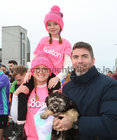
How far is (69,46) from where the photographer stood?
8.85ft

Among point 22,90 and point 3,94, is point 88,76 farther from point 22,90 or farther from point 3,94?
point 3,94

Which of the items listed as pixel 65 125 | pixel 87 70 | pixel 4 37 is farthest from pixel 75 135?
pixel 4 37

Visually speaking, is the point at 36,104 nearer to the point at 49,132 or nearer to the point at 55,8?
the point at 49,132

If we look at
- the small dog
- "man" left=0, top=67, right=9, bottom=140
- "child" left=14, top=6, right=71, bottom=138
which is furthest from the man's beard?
"man" left=0, top=67, right=9, bottom=140

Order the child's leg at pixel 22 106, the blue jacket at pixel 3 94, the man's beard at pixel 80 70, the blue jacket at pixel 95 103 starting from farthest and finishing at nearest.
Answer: the blue jacket at pixel 3 94 → the child's leg at pixel 22 106 → the man's beard at pixel 80 70 → the blue jacket at pixel 95 103

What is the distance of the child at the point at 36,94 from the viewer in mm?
2061

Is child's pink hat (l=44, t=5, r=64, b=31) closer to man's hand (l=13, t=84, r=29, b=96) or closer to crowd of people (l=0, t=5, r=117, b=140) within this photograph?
crowd of people (l=0, t=5, r=117, b=140)

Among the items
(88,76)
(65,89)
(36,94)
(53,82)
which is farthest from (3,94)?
(88,76)

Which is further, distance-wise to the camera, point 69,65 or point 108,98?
point 69,65

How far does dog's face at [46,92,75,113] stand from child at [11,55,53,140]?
389mm

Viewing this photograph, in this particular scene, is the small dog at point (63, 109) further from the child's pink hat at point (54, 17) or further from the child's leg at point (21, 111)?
the child's pink hat at point (54, 17)

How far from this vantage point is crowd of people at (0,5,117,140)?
1.35 metres

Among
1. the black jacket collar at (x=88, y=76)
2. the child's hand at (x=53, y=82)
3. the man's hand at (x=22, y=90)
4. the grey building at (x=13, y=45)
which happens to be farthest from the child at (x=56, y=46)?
the grey building at (x=13, y=45)

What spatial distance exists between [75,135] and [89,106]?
37 cm
